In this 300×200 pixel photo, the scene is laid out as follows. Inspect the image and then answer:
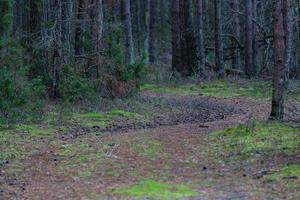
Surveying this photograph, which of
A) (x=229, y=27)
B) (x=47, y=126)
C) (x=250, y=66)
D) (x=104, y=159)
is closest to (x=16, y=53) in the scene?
(x=47, y=126)

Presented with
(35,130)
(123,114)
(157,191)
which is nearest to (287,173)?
(157,191)

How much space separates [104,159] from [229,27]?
86.3 feet

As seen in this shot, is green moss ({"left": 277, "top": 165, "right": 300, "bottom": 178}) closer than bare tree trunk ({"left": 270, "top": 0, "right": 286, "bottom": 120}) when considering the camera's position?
Yes

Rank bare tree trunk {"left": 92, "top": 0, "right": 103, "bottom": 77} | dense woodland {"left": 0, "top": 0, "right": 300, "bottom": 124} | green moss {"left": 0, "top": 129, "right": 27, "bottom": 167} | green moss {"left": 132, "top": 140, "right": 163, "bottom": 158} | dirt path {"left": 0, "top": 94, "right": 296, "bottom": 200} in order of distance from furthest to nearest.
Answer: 1. bare tree trunk {"left": 92, "top": 0, "right": 103, "bottom": 77}
2. dense woodland {"left": 0, "top": 0, "right": 300, "bottom": 124}
3. green moss {"left": 132, "top": 140, "right": 163, "bottom": 158}
4. green moss {"left": 0, "top": 129, "right": 27, "bottom": 167}
5. dirt path {"left": 0, "top": 94, "right": 296, "bottom": 200}

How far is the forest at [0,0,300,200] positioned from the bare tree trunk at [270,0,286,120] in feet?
0.08

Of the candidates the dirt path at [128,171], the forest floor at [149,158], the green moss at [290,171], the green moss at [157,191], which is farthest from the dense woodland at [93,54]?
the green moss at [157,191]

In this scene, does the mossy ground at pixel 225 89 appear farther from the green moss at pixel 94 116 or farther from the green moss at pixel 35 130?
the green moss at pixel 35 130

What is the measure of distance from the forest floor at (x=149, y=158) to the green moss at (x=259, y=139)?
0.02 m

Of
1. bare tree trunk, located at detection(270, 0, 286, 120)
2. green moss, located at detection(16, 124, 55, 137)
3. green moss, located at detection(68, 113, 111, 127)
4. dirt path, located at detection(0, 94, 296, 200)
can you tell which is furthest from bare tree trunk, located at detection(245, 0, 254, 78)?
green moss, located at detection(16, 124, 55, 137)

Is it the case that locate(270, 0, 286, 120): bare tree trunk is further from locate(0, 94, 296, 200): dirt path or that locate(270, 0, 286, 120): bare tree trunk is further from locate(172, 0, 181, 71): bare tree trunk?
locate(172, 0, 181, 71): bare tree trunk

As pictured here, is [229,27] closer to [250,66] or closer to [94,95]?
[250,66]

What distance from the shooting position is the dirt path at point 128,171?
307 inches

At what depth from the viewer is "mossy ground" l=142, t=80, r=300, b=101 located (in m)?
22.0

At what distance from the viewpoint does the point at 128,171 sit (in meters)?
9.20
